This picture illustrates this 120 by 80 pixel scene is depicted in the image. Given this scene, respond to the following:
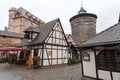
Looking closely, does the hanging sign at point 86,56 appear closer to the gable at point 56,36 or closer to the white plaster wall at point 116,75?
the white plaster wall at point 116,75

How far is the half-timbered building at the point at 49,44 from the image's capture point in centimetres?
1420

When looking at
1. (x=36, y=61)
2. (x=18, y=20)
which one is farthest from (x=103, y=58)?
(x=18, y=20)

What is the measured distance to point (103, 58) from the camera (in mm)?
6645

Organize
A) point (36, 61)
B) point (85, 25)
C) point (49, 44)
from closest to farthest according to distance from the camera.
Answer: point (36, 61)
point (49, 44)
point (85, 25)

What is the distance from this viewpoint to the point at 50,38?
15.2 meters

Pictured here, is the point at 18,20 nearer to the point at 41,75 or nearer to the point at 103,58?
the point at 41,75

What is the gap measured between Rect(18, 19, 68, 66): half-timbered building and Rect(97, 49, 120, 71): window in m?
8.36

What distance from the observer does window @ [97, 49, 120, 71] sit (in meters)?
6.00

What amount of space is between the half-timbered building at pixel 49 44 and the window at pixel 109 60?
836cm

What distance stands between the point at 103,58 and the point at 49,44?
915 centimetres

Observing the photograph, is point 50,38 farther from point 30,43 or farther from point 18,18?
point 18,18

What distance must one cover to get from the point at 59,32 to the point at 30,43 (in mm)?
4448

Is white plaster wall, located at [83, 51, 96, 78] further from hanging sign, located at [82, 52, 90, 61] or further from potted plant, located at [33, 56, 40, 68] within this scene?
potted plant, located at [33, 56, 40, 68]

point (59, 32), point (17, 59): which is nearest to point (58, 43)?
point (59, 32)
